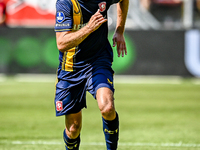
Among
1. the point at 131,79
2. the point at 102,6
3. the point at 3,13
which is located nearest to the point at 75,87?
the point at 102,6

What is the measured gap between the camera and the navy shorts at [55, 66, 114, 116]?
4684 mm

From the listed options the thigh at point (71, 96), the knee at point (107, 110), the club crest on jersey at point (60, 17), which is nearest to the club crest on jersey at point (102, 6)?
the club crest on jersey at point (60, 17)

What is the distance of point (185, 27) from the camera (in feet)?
55.0

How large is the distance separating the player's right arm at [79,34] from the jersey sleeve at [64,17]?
67 millimetres

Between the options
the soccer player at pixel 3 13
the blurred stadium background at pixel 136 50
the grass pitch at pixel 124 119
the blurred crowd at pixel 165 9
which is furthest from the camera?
the blurred crowd at pixel 165 9

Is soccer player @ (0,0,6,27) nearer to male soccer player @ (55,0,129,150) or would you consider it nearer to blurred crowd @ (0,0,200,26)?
blurred crowd @ (0,0,200,26)

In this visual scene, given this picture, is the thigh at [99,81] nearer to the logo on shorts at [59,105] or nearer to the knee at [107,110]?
the knee at [107,110]

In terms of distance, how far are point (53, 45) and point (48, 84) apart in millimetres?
2317

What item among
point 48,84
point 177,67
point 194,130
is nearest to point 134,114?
point 194,130

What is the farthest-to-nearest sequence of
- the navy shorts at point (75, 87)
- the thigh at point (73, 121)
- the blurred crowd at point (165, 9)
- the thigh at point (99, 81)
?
the blurred crowd at point (165, 9) < the thigh at point (73, 121) < the navy shorts at point (75, 87) < the thigh at point (99, 81)

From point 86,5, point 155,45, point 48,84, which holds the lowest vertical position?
point 48,84

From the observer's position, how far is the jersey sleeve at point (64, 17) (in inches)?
175

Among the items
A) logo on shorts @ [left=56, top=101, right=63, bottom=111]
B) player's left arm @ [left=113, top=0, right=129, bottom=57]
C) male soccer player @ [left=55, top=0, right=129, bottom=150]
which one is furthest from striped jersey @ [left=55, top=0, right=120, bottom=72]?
logo on shorts @ [left=56, top=101, right=63, bottom=111]

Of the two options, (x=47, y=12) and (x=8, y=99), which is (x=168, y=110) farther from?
(x=47, y=12)
